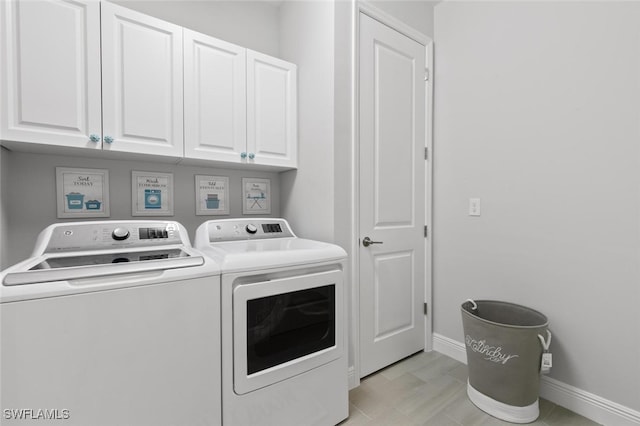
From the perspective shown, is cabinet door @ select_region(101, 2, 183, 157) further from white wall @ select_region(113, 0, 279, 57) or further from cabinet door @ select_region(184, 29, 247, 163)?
white wall @ select_region(113, 0, 279, 57)

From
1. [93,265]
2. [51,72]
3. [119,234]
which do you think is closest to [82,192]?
[119,234]

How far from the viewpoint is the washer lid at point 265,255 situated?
1.23 metres

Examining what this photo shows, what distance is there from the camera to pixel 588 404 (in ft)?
5.06

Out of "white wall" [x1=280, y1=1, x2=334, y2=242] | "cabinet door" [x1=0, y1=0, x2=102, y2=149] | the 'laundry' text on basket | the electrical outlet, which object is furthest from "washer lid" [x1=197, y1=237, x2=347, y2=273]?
the electrical outlet

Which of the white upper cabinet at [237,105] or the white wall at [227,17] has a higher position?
the white wall at [227,17]

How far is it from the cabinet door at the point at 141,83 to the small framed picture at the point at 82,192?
1.07 ft

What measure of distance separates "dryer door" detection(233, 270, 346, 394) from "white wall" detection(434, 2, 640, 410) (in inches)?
46.0

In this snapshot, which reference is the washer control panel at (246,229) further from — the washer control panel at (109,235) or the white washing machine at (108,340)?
the white washing machine at (108,340)

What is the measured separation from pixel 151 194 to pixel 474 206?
2.12 m

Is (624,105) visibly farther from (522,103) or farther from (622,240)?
(622,240)

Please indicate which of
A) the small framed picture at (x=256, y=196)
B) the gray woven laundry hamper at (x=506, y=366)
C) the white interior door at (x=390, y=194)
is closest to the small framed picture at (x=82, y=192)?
the small framed picture at (x=256, y=196)

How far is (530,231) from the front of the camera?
178cm

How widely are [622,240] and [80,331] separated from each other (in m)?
2.33

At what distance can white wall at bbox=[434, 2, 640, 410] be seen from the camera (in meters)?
1.45
